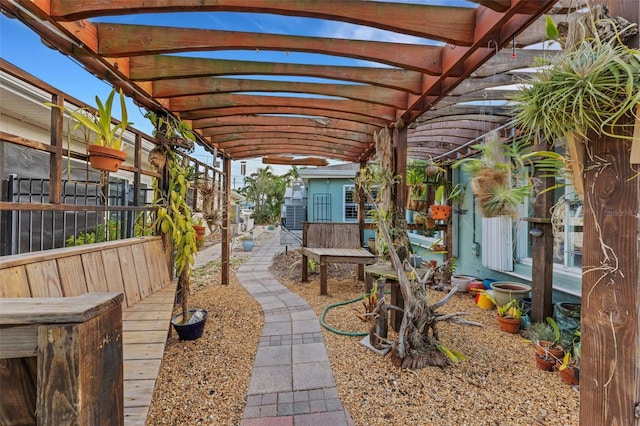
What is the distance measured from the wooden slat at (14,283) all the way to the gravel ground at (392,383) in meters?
1.05

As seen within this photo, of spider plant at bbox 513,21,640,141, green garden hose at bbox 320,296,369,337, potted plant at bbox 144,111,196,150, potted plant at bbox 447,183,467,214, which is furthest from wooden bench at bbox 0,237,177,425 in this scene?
potted plant at bbox 447,183,467,214

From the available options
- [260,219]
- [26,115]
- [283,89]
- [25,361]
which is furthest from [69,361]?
[260,219]

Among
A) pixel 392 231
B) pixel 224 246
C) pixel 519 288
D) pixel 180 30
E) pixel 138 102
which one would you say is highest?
pixel 180 30

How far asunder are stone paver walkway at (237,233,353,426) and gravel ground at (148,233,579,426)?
8 centimetres

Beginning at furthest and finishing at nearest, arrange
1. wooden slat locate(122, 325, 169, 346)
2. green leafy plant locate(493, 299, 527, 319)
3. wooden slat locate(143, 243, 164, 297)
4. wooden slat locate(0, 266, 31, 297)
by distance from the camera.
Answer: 1. green leafy plant locate(493, 299, 527, 319)
2. wooden slat locate(143, 243, 164, 297)
3. wooden slat locate(122, 325, 169, 346)
4. wooden slat locate(0, 266, 31, 297)

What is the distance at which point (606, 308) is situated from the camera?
3.02 ft

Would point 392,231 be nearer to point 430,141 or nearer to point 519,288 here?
point 519,288

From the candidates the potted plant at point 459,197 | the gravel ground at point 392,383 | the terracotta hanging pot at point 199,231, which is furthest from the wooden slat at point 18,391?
the potted plant at point 459,197

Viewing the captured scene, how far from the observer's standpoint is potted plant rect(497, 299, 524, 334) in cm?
311

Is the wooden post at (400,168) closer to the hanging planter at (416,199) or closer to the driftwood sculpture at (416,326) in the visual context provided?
the driftwood sculpture at (416,326)

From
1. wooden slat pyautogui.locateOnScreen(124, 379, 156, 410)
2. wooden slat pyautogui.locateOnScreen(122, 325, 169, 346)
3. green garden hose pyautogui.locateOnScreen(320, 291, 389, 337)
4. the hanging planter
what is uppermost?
the hanging planter

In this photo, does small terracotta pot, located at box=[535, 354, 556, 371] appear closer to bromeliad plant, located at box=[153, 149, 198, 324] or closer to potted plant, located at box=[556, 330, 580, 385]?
potted plant, located at box=[556, 330, 580, 385]

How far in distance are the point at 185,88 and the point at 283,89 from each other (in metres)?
0.86

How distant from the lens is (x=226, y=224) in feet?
16.4
